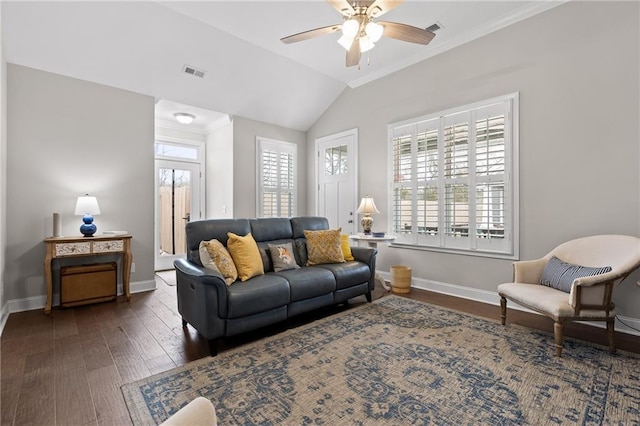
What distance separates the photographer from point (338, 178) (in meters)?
5.55

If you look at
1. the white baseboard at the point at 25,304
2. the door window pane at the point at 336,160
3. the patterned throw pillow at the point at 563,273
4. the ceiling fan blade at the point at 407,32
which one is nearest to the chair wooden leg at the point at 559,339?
the patterned throw pillow at the point at 563,273

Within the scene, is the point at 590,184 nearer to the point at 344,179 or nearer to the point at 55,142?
the point at 344,179

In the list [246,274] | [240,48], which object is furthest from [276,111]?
[246,274]

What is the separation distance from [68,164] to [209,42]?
2311 millimetres

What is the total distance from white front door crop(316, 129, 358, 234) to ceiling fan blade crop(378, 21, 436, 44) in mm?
2612

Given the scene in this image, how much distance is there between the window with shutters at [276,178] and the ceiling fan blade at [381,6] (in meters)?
3.60

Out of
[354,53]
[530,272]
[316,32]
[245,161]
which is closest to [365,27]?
[354,53]

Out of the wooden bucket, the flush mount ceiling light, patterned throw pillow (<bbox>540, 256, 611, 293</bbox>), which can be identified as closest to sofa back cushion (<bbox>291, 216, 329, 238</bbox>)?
the wooden bucket

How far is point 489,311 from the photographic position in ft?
11.2

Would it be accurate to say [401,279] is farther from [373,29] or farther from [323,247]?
[373,29]

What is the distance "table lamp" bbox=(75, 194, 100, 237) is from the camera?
3621 millimetres

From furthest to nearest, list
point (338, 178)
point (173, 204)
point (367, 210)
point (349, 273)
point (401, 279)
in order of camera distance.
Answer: point (173, 204) → point (338, 178) → point (367, 210) → point (401, 279) → point (349, 273)

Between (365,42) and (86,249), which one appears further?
(86,249)

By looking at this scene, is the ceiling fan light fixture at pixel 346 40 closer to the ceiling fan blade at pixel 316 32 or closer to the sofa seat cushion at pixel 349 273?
the ceiling fan blade at pixel 316 32
